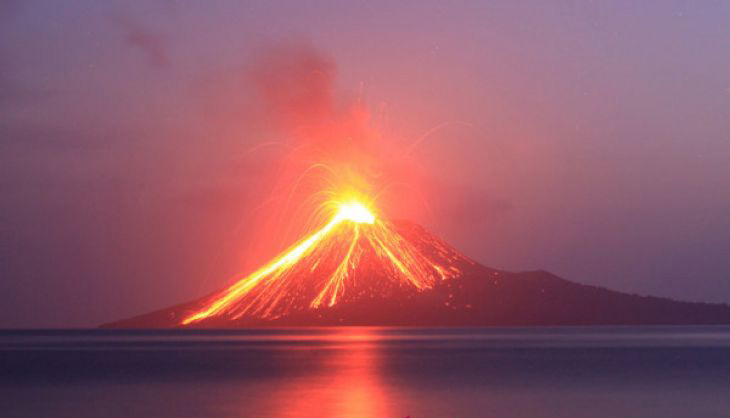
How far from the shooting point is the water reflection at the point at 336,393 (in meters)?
25.3

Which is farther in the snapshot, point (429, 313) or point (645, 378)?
point (429, 313)

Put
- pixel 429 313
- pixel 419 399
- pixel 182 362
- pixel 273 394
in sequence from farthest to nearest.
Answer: pixel 429 313 < pixel 182 362 < pixel 273 394 < pixel 419 399

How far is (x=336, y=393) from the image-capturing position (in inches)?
1212

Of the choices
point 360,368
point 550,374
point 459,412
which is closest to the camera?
point 459,412

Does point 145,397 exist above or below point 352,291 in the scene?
below

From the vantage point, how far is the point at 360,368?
4394cm

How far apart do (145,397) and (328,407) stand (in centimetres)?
621

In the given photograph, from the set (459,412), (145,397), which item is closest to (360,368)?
(145,397)

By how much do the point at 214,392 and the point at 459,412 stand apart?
30.0 ft

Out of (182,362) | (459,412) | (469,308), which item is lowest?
(459,412)

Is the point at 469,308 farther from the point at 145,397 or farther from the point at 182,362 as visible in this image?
the point at 145,397

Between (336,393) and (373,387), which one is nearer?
(336,393)

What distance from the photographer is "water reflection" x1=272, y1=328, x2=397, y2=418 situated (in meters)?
25.3

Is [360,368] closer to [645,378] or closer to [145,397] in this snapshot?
[645,378]
